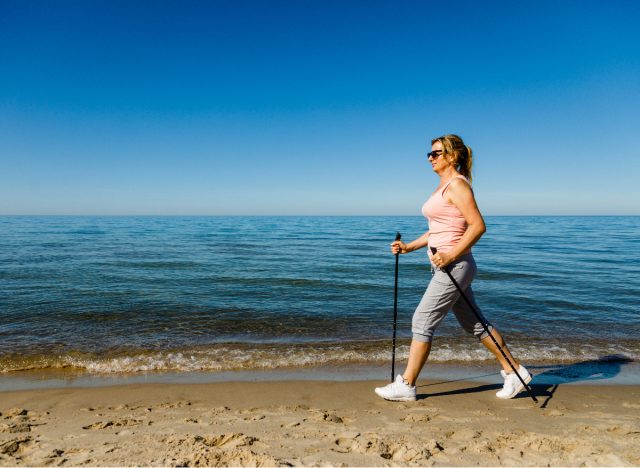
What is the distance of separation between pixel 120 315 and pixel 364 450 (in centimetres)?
705

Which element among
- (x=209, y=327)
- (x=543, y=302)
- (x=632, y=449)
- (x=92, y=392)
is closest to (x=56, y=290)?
(x=209, y=327)

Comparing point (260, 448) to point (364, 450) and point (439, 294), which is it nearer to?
point (364, 450)

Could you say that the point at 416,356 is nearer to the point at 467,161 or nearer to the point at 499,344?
the point at 499,344

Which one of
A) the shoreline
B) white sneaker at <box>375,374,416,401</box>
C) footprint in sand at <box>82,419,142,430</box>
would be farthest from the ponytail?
footprint in sand at <box>82,419,142,430</box>

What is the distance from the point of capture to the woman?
3719 millimetres

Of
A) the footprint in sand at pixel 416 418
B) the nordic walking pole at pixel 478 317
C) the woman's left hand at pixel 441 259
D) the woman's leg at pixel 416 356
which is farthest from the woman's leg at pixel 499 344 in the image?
the woman's left hand at pixel 441 259

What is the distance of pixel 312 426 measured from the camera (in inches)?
145

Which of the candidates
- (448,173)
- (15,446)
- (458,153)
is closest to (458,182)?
(448,173)

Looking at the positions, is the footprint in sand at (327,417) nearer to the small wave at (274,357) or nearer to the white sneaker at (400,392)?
the white sneaker at (400,392)

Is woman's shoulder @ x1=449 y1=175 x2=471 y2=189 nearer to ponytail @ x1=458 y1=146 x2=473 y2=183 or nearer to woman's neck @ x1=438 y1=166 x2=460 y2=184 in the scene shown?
woman's neck @ x1=438 y1=166 x2=460 y2=184

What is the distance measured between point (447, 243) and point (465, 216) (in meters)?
0.35

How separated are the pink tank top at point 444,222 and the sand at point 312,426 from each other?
5.76 ft

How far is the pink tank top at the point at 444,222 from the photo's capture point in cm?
385

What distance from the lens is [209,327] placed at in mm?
7871
